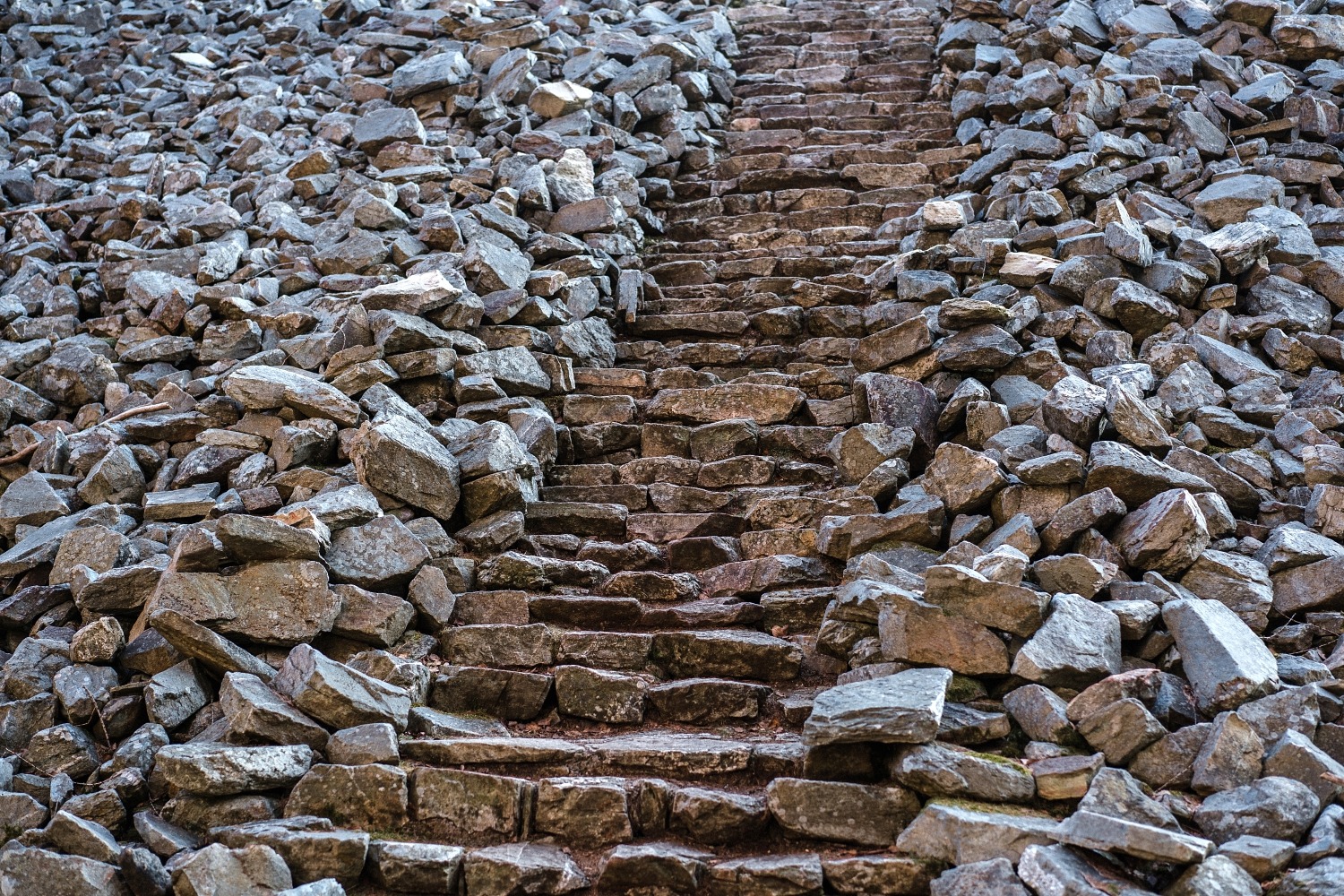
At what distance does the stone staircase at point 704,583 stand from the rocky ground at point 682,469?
3cm

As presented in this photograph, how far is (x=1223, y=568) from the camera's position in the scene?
5066mm

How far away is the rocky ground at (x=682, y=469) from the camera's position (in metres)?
4.32

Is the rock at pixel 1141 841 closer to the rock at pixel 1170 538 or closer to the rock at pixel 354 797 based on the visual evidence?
the rock at pixel 1170 538

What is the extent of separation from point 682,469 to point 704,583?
3.95 ft

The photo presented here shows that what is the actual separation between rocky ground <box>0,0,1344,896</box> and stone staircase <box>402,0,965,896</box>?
3cm

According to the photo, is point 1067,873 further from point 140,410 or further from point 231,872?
point 140,410

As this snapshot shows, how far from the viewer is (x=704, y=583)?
6.27 m

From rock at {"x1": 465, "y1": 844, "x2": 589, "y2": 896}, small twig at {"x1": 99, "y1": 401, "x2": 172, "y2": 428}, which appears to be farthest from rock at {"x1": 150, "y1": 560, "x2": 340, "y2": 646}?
small twig at {"x1": 99, "y1": 401, "x2": 172, "y2": 428}

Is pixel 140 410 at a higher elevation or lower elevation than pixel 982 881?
lower

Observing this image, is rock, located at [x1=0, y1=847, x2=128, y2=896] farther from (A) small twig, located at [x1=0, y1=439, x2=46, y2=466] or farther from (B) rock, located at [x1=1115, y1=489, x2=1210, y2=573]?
(B) rock, located at [x1=1115, y1=489, x2=1210, y2=573]

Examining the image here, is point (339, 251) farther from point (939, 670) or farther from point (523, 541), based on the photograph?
point (939, 670)

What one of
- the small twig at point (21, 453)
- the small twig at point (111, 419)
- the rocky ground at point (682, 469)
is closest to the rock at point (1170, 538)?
the rocky ground at point (682, 469)

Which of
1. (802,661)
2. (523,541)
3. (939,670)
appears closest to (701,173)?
(523,541)

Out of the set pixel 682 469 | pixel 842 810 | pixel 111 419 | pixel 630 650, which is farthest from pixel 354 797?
pixel 111 419
